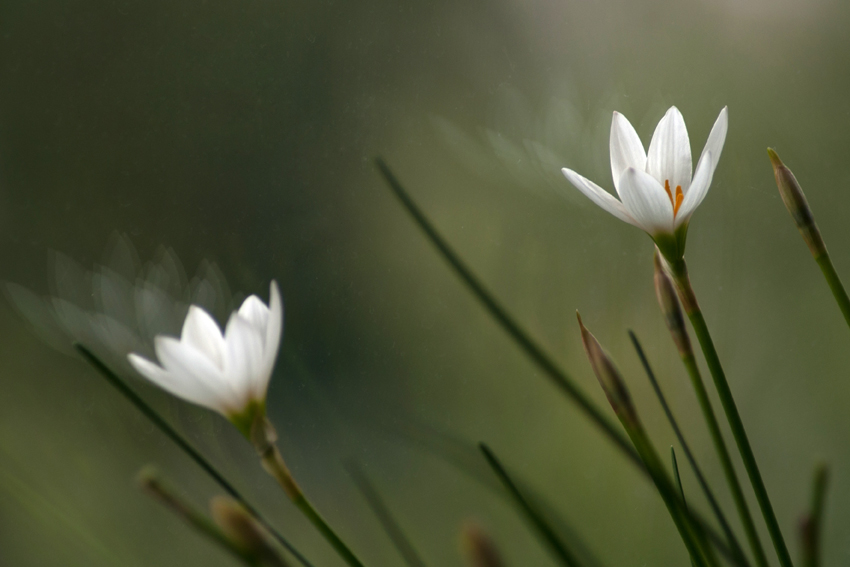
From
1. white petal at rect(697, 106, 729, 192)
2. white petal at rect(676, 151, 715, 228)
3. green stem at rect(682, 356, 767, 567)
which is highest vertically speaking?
white petal at rect(697, 106, 729, 192)

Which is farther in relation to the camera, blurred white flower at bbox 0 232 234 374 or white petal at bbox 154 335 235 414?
blurred white flower at bbox 0 232 234 374

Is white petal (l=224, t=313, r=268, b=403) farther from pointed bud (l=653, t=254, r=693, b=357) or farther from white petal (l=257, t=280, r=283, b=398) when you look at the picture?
pointed bud (l=653, t=254, r=693, b=357)

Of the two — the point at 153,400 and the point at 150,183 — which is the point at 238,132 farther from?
the point at 153,400

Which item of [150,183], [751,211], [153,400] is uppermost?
[150,183]

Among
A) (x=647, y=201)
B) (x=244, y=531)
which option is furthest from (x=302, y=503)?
(x=647, y=201)

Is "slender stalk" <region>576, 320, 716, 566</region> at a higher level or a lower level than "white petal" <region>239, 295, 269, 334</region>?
lower

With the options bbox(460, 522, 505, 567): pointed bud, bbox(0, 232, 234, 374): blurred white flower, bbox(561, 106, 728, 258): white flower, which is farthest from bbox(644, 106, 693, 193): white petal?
bbox(0, 232, 234, 374): blurred white flower

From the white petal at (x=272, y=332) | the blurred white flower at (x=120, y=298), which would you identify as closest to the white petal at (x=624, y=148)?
the white petal at (x=272, y=332)

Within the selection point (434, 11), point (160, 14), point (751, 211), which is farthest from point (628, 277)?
point (160, 14)
